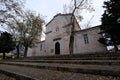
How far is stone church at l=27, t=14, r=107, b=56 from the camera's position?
764 inches

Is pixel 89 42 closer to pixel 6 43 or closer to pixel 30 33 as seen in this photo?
pixel 30 33

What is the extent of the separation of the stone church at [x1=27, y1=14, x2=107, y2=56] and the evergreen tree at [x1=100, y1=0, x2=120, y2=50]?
8.77ft

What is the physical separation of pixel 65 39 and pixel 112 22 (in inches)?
384

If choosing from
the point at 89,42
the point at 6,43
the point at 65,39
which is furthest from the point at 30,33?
the point at 89,42

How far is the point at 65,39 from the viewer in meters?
23.6

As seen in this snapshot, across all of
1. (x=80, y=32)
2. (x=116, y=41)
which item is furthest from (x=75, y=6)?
(x=116, y=41)

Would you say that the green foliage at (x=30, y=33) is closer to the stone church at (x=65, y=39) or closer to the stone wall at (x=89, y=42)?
the stone church at (x=65, y=39)

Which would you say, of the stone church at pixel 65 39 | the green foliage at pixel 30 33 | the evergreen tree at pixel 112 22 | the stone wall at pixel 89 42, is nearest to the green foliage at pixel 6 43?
the green foliage at pixel 30 33

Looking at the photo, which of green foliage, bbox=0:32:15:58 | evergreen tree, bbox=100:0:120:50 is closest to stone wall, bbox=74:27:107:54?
evergreen tree, bbox=100:0:120:50

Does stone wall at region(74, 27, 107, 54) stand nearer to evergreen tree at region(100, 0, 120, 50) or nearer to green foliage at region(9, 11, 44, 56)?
evergreen tree at region(100, 0, 120, 50)

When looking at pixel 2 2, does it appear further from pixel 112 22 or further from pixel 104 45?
pixel 104 45

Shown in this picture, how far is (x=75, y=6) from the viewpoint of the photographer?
72.4 feet

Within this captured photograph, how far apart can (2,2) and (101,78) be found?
7757 mm

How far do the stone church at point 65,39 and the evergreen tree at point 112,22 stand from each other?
267 cm
